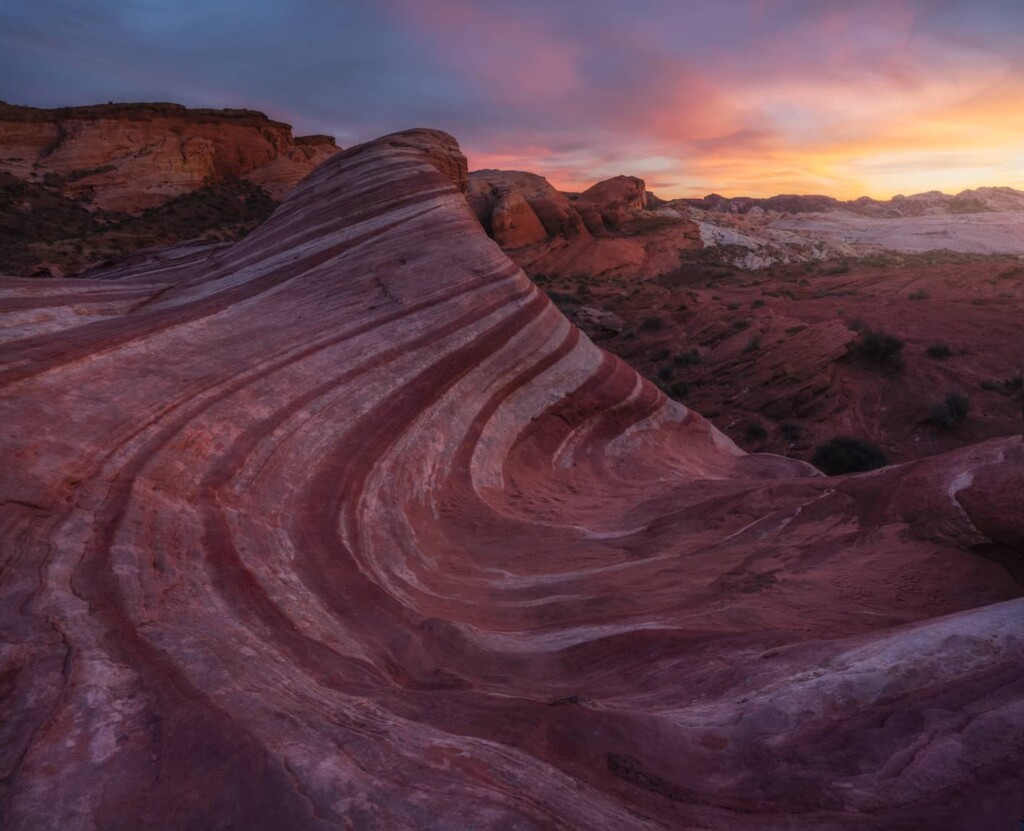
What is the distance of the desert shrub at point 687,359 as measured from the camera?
2209cm

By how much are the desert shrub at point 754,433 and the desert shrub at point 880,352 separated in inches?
195

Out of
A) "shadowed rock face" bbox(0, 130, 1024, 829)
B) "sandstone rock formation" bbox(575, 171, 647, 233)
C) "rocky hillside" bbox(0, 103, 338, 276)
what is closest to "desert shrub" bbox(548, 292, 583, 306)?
"rocky hillside" bbox(0, 103, 338, 276)

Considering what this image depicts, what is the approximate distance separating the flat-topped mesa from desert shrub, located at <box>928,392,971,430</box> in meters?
43.3

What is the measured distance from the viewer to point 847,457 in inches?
559

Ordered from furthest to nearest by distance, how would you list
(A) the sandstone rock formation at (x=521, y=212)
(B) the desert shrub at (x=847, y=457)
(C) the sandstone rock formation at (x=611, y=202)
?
(C) the sandstone rock formation at (x=611, y=202) → (A) the sandstone rock formation at (x=521, y=212) → (B) the desert shrub at (x=847, y=457)

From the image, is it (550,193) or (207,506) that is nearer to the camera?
(207,506)

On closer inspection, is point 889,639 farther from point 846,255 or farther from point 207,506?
point 846,255

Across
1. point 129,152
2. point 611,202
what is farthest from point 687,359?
point 129,152

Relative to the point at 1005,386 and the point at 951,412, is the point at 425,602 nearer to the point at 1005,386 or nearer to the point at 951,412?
the point at 951,412

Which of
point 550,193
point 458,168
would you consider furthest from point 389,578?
point 550,193

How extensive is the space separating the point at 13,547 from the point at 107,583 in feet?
2.08

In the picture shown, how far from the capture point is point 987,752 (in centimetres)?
259

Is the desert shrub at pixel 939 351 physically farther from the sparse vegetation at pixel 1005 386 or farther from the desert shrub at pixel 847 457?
the desert shrub at pixel 847 457

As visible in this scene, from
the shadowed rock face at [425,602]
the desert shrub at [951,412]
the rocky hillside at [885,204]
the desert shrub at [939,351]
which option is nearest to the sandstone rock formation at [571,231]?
the desert shrub at [939,351]
